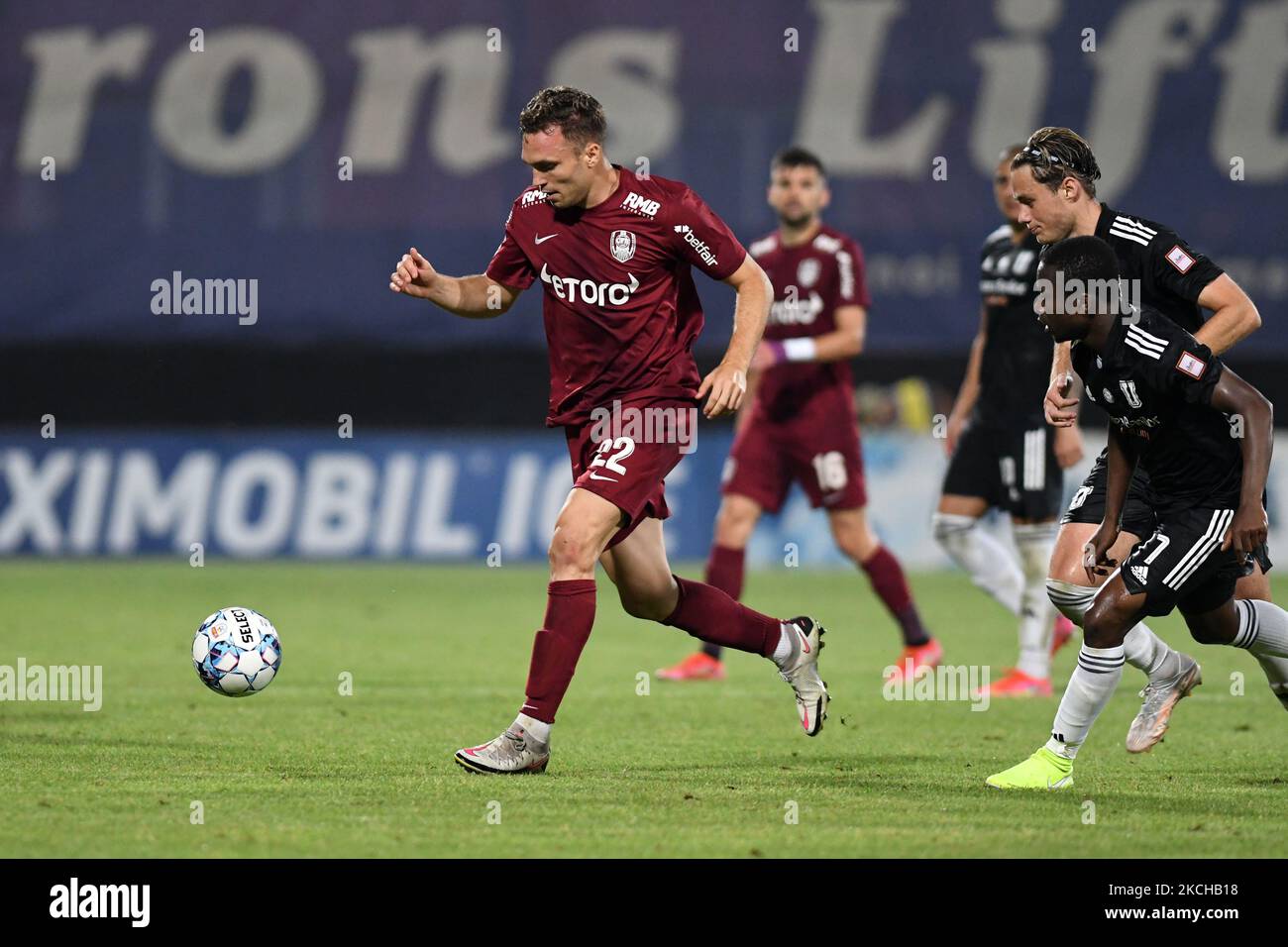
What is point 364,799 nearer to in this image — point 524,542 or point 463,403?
point 524,542

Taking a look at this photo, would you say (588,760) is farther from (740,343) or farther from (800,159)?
(800,159)

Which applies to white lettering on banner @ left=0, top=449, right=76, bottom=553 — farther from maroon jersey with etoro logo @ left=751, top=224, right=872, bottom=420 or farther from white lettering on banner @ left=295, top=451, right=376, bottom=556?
maroon jersey with etoro logo @ left=751, top=224, right=872, bottom=420

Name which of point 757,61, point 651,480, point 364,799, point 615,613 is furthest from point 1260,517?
point 757,61

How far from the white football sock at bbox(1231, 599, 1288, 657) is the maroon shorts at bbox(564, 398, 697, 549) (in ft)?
6.43

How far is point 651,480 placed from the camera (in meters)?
6.34

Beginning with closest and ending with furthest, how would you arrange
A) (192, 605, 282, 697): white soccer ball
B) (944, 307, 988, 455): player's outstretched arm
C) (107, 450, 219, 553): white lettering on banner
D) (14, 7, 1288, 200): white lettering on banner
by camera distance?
(192, 605, 282, 697): white soccer ball → (944, 307, 988, 455): player's outstretched arm → (107, 450, 219, 553): white lettering on banner → (14, 7, 1288, 200): white lettering on banner

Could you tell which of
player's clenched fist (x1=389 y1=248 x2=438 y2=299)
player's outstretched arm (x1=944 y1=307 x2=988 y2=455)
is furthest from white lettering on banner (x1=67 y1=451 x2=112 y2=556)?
player's clenched fist (x1=389 y1=248 x2=438 y2=299)

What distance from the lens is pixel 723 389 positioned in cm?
612

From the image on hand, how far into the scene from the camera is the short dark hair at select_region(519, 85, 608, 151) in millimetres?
6246

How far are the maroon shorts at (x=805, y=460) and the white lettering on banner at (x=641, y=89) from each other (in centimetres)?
761

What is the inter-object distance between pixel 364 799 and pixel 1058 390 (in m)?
2.51
